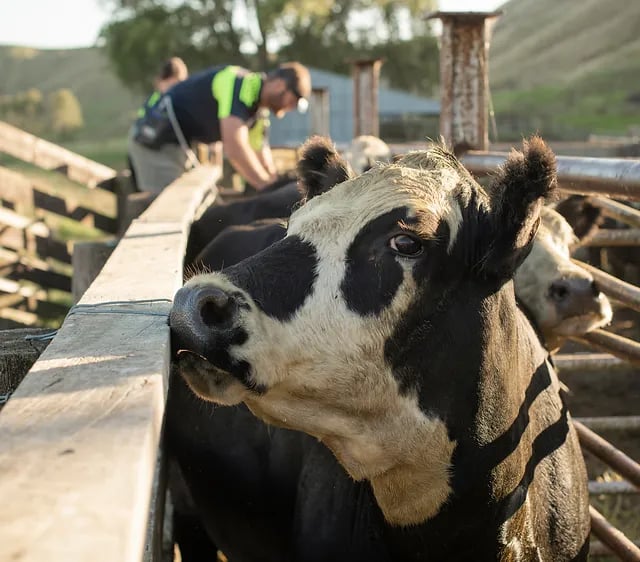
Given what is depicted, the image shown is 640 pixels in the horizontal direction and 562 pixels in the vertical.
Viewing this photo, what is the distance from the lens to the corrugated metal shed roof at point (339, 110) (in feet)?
106

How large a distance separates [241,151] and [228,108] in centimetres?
38

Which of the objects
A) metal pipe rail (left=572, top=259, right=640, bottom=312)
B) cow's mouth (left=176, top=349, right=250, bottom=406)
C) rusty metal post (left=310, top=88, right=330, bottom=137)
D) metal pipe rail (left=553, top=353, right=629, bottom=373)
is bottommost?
rusty metal post (left=310, top=88, right=330, bottom=137)

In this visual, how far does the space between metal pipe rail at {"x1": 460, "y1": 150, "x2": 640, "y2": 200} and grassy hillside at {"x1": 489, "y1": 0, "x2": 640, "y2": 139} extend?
26.7m

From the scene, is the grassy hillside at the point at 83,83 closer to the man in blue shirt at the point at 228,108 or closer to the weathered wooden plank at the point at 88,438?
the man in blue shirt at the point at 228,108

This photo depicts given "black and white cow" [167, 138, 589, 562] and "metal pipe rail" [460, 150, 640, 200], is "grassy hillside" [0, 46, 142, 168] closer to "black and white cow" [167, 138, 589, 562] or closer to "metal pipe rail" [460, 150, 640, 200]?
"metal pipe rail" [460, 150, 640, 200]

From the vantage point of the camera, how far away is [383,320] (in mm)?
1947

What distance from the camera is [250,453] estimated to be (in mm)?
3018

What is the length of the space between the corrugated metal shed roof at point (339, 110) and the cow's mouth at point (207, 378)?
29.7m

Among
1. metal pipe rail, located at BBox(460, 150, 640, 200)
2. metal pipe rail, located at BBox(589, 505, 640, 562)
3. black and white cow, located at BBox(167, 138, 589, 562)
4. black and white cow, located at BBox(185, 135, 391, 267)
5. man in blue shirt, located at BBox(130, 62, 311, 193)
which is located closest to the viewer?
black and white cow, located at BBox(167, 138, 589, 562)

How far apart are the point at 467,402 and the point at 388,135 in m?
27.5

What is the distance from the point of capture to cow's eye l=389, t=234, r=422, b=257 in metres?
1.96

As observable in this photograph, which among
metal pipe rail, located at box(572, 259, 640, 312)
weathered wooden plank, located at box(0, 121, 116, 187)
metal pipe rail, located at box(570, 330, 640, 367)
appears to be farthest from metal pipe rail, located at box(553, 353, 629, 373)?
weathered wooden plank, located at box(0, 121, 116, 187)

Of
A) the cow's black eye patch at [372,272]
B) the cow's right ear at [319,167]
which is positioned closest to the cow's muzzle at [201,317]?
the cow's black eye patch at [372,272]

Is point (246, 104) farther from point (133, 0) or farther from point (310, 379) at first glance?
point (133, 0)
